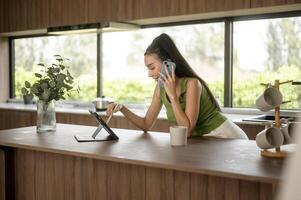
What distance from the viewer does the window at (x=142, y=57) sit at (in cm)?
376

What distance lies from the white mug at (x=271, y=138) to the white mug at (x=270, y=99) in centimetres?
10

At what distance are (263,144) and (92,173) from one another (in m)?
0.91

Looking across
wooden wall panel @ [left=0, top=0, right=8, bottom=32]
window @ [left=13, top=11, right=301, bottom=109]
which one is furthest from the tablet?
wooden wall panel @ [left=0, top=0, right=8, bottom=32]

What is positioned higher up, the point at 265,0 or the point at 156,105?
the point at 265,0

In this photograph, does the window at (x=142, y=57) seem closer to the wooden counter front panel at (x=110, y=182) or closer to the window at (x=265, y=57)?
the window at (x=265, y=57)

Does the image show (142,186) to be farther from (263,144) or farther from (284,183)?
(284,183)

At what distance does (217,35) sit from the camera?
12.3 ft

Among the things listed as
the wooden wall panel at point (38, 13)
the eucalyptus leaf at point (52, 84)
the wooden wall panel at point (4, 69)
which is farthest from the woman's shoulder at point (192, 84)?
the wooden wall panel at point (4, 69)

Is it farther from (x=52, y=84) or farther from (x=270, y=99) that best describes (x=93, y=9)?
(x=270, y=99)

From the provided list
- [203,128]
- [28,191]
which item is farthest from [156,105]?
[28,191]

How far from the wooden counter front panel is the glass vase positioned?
17 cm

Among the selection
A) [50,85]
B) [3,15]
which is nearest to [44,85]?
[50,85]

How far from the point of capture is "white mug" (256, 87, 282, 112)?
1.52 m

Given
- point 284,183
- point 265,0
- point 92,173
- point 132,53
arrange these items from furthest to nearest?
1. point 132,53
2. point 265,0
3. point 92,173
4. point 284,183
